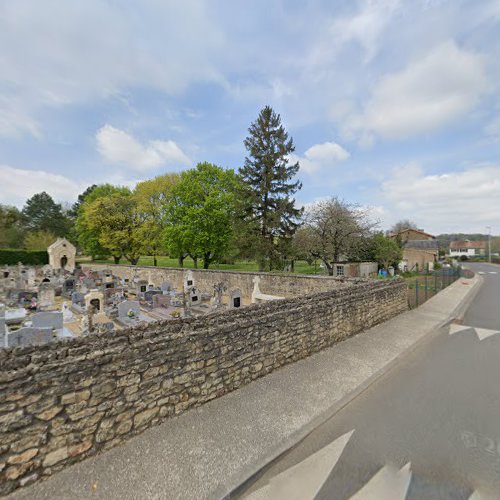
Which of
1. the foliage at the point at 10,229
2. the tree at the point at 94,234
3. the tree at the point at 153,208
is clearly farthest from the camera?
the foliage at the point at 10,229

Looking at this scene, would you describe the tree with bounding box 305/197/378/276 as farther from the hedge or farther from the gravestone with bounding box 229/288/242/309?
the hedge

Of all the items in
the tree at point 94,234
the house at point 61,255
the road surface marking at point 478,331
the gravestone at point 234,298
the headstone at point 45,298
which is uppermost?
the tree at point 94,234

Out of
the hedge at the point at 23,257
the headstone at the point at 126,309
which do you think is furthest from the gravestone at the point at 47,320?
the hedge at the point at 23,257

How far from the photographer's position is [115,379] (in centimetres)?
354

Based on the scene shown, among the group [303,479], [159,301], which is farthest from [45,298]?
[303,479]

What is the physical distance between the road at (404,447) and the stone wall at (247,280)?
6227mm

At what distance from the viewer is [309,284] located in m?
14.7

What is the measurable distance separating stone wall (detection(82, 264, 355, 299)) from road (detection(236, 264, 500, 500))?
245 inches

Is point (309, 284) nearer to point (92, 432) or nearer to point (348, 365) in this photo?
point (348, 365)

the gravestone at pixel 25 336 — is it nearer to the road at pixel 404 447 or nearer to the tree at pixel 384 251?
the road at pixel 404 447

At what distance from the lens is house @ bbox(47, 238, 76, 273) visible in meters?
32.0

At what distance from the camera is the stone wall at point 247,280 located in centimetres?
1432

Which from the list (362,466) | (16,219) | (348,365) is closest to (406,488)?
(362,466)

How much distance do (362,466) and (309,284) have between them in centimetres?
1153
